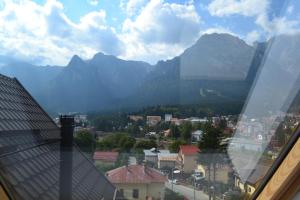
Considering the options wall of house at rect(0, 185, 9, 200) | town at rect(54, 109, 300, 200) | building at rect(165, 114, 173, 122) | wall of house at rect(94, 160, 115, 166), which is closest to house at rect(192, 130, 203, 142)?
town at rect(54, 109, 300, 200)

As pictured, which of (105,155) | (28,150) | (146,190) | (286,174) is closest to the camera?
(286,174)

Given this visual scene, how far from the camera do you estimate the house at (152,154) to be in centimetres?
144

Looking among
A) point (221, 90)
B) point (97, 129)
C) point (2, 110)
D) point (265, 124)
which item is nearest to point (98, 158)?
point (97, 129)

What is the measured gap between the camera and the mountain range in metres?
1.38

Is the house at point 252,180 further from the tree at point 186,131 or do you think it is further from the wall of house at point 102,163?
the wall of house at point 102,163

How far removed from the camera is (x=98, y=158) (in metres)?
1.48

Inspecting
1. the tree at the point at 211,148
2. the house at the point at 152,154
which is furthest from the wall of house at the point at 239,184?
the house at the point at 152,154

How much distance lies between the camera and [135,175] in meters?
1.53

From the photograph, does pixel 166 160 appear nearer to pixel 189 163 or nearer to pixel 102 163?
pixel 189 163

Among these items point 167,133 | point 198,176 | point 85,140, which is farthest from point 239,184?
point 85,140

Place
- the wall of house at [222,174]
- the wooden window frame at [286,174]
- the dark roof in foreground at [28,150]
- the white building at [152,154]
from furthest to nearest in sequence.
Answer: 1. the wall of house at [222,174]
2. the white building at [152,154]
3. the dark roof in foreground at [28,150]
4. the wooden window frame at [286,174]

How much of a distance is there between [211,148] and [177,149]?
151mm

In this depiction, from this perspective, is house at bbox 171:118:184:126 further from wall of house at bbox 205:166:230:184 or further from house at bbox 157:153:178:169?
wall of house at bbox 205:166:230:184

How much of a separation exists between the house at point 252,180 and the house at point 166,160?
0.26 m
